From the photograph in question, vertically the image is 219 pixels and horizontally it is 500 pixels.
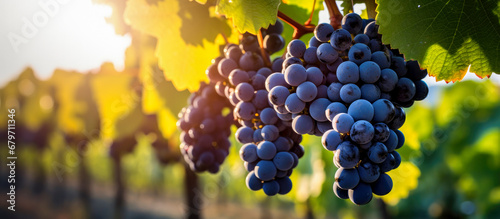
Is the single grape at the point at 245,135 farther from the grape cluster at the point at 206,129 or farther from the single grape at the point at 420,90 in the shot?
the single grape at the point at 420,90

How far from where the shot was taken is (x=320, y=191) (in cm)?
560

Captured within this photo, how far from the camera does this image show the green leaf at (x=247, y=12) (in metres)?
1.05

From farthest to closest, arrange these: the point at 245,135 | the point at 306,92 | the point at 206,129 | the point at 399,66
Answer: the point at 206,129 → the point at 245,135 → the point at 399,66 → the point at 306,92

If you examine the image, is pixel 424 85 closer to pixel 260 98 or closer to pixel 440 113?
pixel 260 98

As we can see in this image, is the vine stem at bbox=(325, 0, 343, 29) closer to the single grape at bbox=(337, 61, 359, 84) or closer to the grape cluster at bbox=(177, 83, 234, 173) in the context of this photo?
the single grape at bbox=(337, 61, 359, 84)

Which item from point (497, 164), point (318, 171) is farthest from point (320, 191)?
point (497, 164)

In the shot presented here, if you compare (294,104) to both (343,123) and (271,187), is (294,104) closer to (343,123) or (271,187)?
(343,123)

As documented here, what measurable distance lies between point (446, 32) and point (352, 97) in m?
0.38

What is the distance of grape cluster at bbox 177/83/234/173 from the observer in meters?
1.49

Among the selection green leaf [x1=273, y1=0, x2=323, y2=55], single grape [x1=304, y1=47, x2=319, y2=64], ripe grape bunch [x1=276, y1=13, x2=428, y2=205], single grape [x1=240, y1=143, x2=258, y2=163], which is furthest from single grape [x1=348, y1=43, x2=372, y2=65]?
green leaf [x1=273, y1=0, x2=323, y2=55]

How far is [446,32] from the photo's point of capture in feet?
3.46

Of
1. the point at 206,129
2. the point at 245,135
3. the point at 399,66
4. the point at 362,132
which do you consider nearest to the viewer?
the point at 362,132

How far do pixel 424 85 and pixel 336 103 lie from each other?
0.38 m

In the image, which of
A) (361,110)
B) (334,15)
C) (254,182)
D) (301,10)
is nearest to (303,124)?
(361,110)
